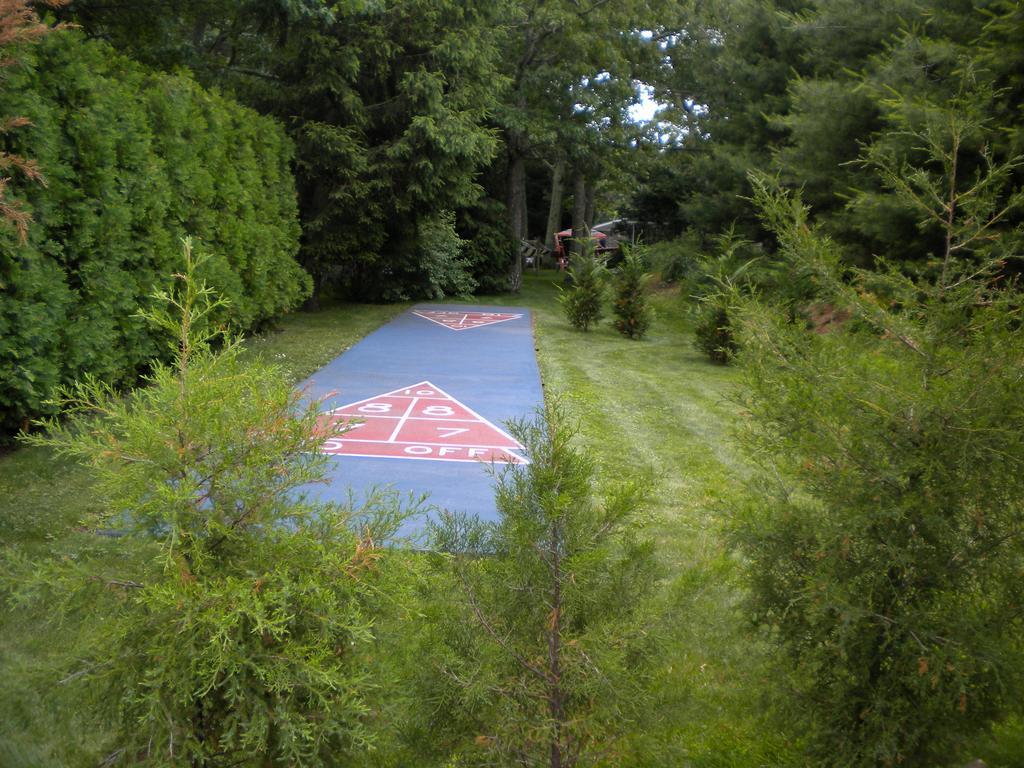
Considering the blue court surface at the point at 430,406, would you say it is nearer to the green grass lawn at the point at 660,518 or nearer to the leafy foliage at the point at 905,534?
the green grass lawn at the point at 660,518

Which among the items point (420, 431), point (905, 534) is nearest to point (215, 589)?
point (905, 534)

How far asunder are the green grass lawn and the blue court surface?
670 millimetres

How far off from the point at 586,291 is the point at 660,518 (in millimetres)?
13023

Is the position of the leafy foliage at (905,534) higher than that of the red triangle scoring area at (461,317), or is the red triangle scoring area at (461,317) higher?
the leafy foliage at (905,534)

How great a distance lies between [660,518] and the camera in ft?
23.4

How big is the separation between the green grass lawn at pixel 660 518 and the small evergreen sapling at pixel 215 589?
0.33m

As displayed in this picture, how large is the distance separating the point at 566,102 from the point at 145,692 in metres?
25.9

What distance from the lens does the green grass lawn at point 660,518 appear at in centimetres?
349

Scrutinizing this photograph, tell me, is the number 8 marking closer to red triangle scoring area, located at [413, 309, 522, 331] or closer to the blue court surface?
the blue court surface

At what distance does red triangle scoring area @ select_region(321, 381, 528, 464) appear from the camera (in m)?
9.06

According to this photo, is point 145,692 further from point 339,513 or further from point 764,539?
point 764,539

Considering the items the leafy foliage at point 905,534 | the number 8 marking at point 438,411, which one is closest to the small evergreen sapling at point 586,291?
the number 8 marking at point 438,411

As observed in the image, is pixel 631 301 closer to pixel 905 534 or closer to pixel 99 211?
pixel 99 211

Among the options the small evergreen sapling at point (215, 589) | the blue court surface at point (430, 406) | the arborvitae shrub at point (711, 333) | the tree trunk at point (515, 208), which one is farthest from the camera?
the tree trunk at point (515, 208)
